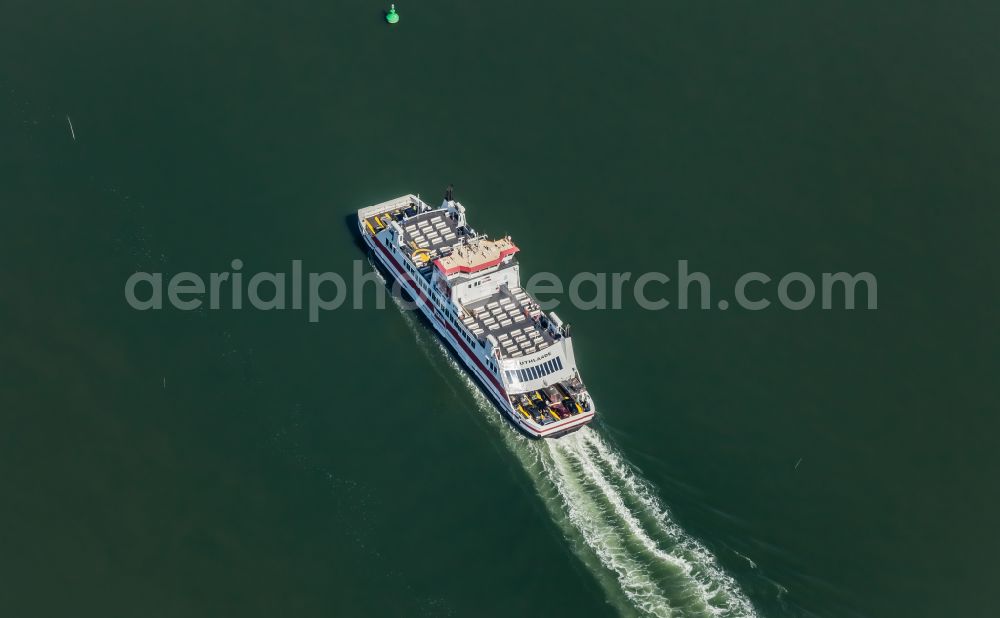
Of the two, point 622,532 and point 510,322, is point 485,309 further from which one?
point 622,532

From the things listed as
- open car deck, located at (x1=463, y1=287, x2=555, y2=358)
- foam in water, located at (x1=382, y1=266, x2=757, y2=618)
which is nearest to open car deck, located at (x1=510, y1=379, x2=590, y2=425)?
foam in water, located at (x1=382, y1=266, x2=757, y2=618)

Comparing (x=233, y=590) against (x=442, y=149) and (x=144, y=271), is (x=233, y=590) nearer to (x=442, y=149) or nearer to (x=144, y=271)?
(x=144, y=271)

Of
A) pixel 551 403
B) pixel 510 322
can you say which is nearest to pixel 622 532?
pixel 551 403

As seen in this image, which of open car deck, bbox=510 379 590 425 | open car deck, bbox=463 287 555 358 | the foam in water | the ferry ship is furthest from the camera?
open car deck, bbox=463 287 555 358

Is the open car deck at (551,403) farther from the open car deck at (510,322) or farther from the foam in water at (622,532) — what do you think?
the open car deck at (510,322)

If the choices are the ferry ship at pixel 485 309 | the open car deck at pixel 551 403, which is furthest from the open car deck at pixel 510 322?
the open car deck at pixel 551 403

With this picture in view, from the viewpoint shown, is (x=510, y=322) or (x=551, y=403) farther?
(x=510, y=322)

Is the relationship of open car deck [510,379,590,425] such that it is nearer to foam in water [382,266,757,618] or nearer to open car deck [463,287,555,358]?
Answer: foam in water [382,266,757,618]
